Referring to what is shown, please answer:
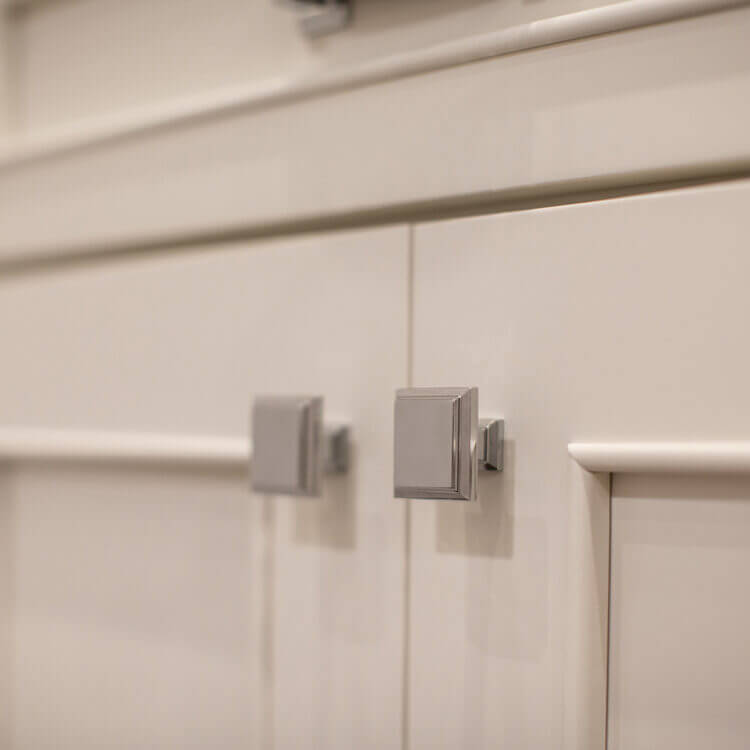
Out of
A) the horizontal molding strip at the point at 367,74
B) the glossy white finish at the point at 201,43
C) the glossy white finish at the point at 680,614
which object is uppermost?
the glossy white finish at the point at 201,43

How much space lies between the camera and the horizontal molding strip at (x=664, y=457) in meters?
0.36

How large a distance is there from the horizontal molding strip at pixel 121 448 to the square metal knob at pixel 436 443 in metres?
0.13

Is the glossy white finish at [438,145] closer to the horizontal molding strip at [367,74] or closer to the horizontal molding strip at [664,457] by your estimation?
the horizontal molding strip at [367,74]

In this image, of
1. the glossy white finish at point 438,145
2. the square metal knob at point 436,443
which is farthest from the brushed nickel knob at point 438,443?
the glossy white finish at point 438,145

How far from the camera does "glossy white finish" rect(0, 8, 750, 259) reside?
379mm

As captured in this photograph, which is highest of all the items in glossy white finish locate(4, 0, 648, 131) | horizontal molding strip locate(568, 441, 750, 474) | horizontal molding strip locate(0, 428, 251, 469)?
glossy white finish locate(4, 0, 648, 131)

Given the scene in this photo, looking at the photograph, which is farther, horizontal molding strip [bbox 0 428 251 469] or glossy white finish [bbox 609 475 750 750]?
horizontal molding strip [bbox 0 428 251 469]

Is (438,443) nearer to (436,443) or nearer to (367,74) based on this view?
(436,443)

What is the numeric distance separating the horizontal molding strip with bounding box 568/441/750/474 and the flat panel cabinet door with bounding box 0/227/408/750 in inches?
4.5

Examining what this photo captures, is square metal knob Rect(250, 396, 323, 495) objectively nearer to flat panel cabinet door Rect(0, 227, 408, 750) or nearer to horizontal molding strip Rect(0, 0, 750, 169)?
flat panel cabinet door Rect(0, 227, 408, 750)

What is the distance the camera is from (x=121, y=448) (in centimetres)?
55

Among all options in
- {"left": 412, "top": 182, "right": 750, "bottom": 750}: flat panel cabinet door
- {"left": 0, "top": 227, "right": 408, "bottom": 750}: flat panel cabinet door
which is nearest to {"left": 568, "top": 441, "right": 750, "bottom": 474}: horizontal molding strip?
{"left": 412, "top": 182, "right": 750, "bottom": 750}: flat panel cabinet door

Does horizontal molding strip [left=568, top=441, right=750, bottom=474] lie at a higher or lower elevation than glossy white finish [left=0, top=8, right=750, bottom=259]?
lower

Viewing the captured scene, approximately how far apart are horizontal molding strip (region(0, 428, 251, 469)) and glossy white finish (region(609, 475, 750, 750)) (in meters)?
0.23
